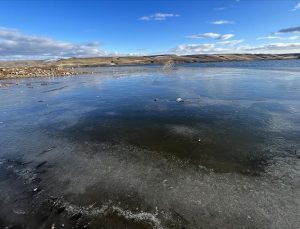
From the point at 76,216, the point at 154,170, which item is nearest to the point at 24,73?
the point at 154,170

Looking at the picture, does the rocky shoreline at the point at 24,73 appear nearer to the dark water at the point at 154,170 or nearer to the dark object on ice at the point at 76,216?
the dark water at the point at 154,170

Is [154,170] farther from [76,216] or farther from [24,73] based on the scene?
[24,73]

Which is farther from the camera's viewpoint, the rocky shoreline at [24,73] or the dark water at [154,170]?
the rocky shoreline at [24,73]

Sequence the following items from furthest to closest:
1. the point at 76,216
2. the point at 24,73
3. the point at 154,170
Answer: the point at 24,73 → the point at 154,170 → the point at 76,216

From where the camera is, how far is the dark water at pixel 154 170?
5.91m

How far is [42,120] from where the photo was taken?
49.2 feet

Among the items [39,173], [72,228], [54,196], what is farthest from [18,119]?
[72,228]

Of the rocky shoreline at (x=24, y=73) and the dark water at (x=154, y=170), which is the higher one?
the dark water at (x=154, y=170)

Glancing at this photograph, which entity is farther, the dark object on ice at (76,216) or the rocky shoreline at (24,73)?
the rocky shoreline at (24,73)

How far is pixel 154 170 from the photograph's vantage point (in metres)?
8.16

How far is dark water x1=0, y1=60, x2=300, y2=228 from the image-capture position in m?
5.91

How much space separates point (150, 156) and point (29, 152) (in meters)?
5.27

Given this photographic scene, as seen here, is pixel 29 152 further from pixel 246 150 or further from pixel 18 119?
pixel 246 150

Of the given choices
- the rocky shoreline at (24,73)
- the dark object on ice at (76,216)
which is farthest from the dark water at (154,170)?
the rocky shoreline at (24,73)
